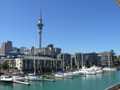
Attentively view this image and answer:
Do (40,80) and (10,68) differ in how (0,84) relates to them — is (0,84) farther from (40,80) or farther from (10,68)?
(10,68)

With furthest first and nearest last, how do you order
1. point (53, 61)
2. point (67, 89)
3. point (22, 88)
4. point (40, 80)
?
point (53, 61) < point (40, 80) < point (22, 88) < point (67, 89)

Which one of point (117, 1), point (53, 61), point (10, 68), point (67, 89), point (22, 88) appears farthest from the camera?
point (53, 61)

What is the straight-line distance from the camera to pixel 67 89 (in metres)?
77.9

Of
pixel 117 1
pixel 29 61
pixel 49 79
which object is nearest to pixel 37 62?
pixel 29 61

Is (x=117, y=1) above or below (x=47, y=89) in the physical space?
above

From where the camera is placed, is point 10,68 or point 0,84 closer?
point 0,84

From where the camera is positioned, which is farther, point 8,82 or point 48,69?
point 48,69

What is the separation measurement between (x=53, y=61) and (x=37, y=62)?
21.4m

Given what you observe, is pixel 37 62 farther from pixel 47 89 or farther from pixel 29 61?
pixel 47 89

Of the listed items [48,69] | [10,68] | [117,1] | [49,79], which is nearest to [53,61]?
[48,69]

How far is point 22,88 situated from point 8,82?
14.7 meters

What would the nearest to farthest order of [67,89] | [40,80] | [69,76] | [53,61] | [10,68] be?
[67,89] → [40,80] → [69,76] → [10,68] → [53,61]

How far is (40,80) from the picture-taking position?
10788 centimetres

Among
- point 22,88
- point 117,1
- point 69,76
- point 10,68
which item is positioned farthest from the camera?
point 10,68
